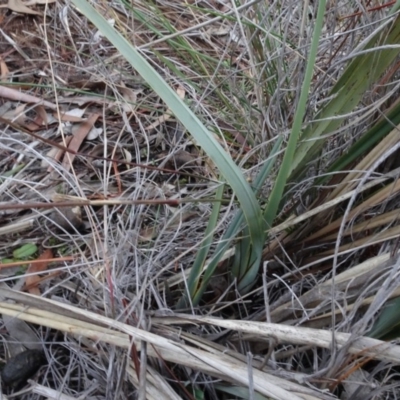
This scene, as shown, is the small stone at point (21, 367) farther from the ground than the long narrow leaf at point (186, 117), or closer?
closer

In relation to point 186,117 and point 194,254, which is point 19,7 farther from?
point 186,117

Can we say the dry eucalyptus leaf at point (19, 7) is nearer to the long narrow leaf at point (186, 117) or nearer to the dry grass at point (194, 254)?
the dry grass at point (194, 254)

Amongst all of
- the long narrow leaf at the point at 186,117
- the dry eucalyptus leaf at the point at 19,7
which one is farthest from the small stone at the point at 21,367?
the dry eucalyptus leaf at the point at 19,7

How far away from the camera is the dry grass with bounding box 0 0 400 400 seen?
2.34ft

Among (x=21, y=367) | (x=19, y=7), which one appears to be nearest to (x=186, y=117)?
(x=21, y=367)

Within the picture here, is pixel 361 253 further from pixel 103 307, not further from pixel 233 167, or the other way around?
pixel 103 307

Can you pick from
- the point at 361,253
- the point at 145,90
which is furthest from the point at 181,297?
the point at 145,90

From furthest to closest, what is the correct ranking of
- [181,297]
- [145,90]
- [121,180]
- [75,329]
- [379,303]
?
[145,90], [121,180], [181,297], [75,329], [379,303]

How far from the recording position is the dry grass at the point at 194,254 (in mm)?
714

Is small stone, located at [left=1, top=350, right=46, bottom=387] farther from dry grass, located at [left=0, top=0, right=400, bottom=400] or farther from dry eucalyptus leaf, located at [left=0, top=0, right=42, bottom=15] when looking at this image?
dry eucalyptus leaf, located at [left=0, top=0, right=42, bottom=15]

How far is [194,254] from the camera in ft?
3.08

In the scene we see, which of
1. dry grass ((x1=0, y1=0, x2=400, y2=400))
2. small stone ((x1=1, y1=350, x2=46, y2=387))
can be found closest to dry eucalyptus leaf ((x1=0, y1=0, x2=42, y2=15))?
dry grass ((x1=0, y1=0, x2=400, y2=400))

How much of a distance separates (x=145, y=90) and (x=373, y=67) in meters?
0.70

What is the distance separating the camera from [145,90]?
1.29 metres
